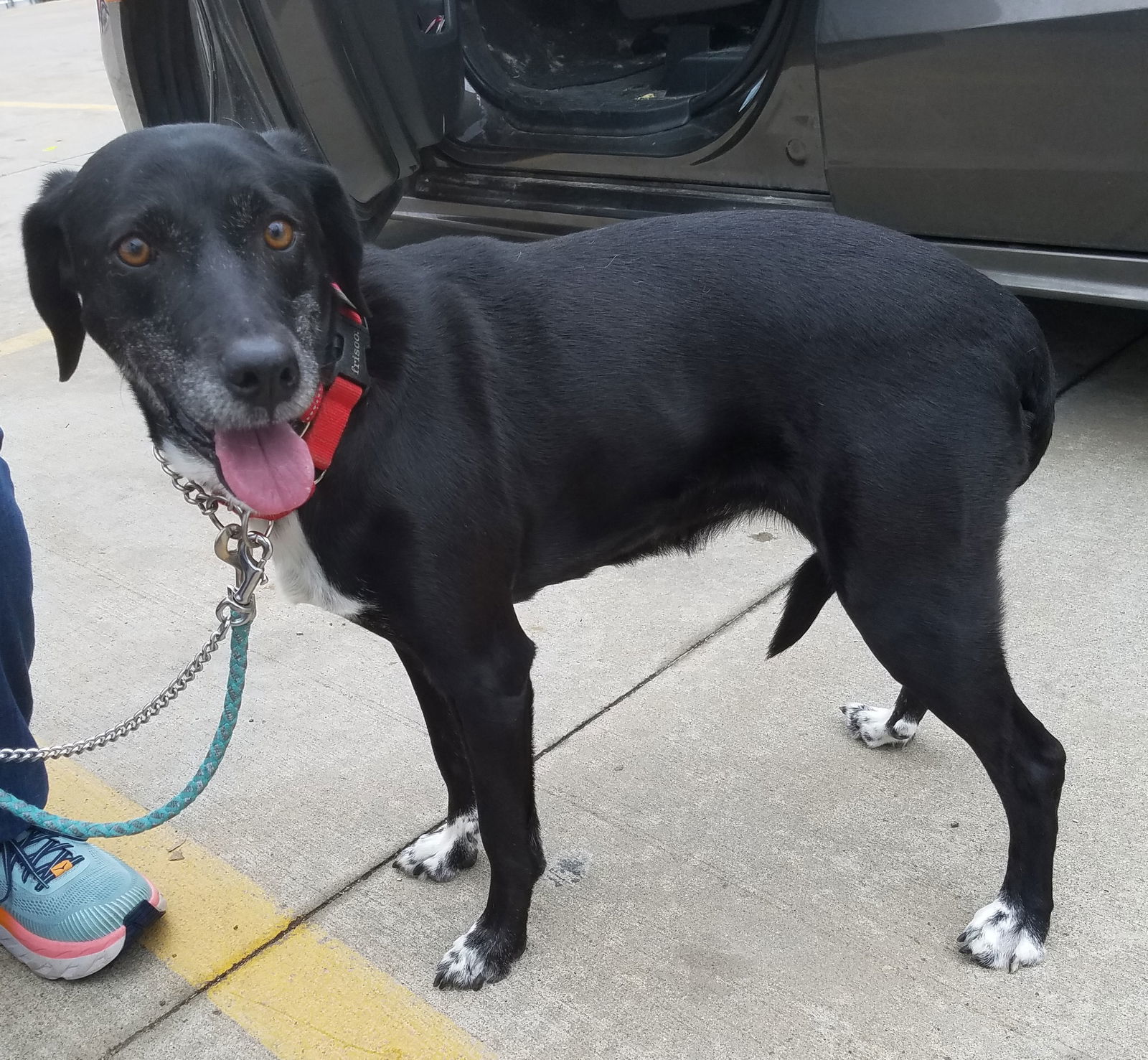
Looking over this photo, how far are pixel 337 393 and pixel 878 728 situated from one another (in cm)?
148

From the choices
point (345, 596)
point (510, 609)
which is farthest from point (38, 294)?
point (510, 609)

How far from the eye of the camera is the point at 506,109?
15.4ft

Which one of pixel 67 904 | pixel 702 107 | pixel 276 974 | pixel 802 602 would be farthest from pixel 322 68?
pixel 276 974

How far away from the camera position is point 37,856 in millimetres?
2365

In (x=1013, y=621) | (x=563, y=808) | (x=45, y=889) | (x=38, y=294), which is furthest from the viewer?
(x=1013, y=621)

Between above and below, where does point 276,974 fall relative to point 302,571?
below

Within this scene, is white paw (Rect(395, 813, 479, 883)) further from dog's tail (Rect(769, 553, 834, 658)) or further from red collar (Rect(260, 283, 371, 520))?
red collar (Rect(260, 283, 371, 520))

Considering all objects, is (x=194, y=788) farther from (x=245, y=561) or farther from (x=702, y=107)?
(x=702, y=107)

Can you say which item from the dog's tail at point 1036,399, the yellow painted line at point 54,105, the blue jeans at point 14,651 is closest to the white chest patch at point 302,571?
the blue jeans at point 14,651

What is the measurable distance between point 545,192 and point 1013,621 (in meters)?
2.41

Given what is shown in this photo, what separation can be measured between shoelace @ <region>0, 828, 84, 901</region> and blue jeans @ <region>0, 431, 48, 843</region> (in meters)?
0.03

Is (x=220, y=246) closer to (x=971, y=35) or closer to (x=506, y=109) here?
(x=971, y=35)

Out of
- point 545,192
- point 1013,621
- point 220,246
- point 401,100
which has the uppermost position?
A: point 220,246

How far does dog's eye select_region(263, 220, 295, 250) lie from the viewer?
6.13ft
